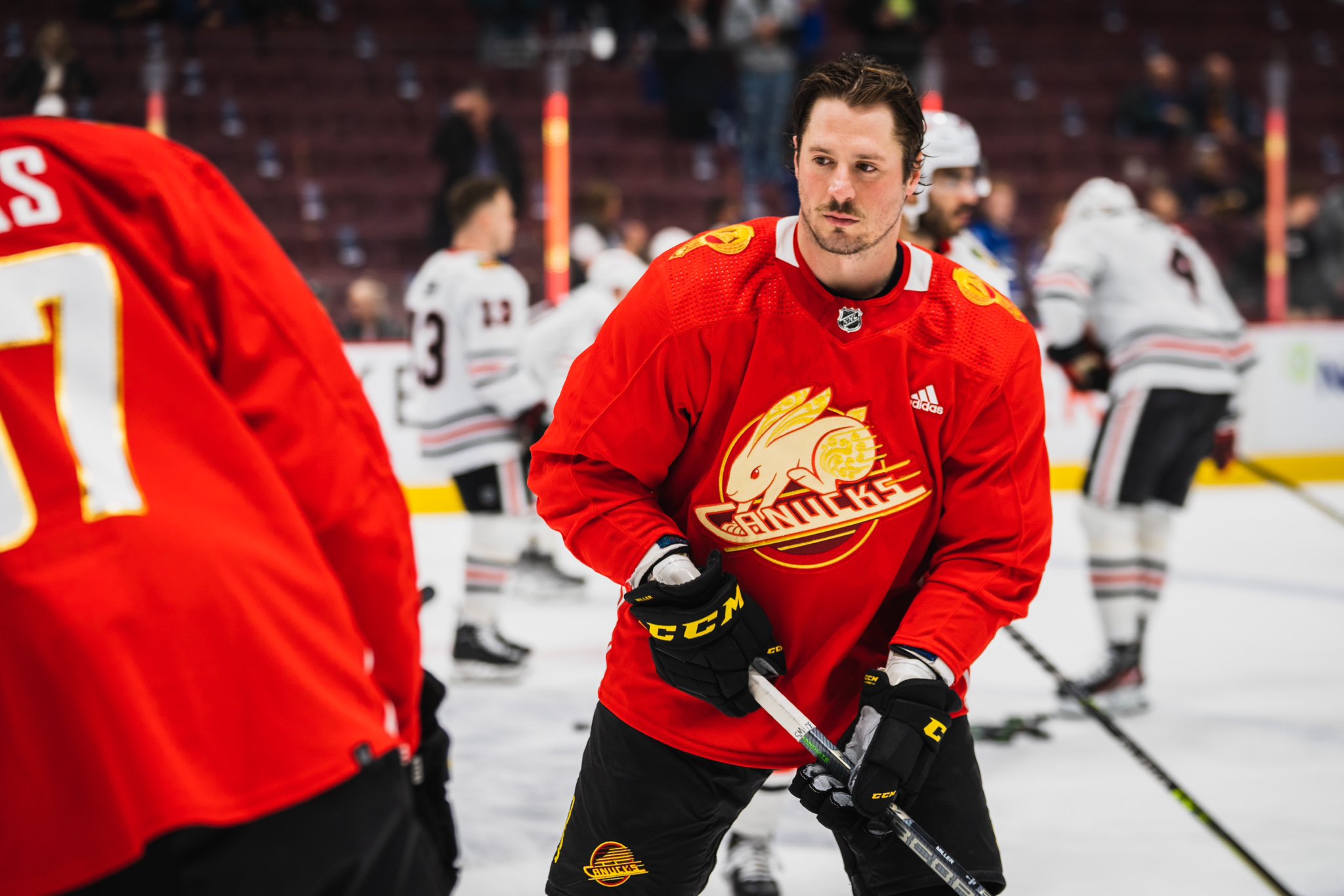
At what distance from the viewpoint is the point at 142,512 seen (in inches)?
40.1

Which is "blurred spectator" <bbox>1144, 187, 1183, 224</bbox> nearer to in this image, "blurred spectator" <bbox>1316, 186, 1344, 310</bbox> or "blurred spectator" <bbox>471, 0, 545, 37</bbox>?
"blurred spectator" <bbox>1316, 186, 1344, 310</bbox>

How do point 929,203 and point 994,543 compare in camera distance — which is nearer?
point 994,543

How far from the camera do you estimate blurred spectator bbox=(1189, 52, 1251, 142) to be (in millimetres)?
9031

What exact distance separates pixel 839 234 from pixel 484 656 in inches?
108

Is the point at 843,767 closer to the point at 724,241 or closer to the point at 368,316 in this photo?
the point at 724,241

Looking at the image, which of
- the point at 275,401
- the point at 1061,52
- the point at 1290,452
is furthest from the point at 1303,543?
the point at 275,401

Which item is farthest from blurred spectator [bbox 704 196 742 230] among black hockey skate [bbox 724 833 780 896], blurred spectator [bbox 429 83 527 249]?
black hockey skate [bbox 724 833 780 896]

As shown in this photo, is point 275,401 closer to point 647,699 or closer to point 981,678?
point 647,699

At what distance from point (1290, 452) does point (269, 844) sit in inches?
285

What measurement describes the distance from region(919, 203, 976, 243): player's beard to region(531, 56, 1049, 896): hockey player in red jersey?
1350mm

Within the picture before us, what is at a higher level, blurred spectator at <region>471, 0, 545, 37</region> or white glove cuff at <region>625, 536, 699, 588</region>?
blurred spectator at <region>471, 0, 545, 37</region>

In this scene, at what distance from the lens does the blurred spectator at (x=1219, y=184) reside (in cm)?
812

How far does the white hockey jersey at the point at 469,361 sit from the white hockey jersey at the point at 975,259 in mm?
1445

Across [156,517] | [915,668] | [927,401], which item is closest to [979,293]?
[927,401]
